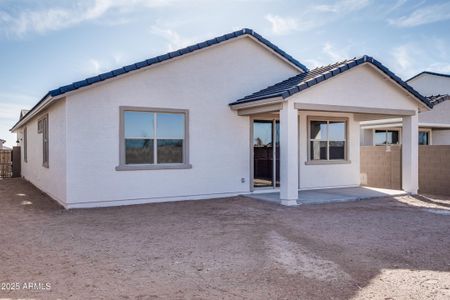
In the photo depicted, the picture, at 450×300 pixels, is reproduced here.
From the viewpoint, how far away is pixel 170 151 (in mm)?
11531

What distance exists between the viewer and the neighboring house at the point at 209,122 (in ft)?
34.1

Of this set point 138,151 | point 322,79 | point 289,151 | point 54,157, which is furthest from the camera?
point 54,157

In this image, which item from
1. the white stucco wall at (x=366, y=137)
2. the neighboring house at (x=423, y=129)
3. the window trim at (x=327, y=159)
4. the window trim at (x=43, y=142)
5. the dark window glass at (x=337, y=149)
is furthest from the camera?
the white stucco wall at (x=366, y=137)

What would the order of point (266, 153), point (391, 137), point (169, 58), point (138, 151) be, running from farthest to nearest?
point (391, 137) < point (266, 153) < point (169, 58) < point (138, 151)

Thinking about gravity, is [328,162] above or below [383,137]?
below

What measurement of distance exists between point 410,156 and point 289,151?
5044 millimetres

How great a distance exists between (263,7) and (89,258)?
8655mm

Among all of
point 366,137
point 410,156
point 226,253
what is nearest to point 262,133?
point 410,156

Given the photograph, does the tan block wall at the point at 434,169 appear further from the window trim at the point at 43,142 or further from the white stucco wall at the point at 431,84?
A: the white stucco wall at the point at 431,84

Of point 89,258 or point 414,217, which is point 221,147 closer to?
point 414,217

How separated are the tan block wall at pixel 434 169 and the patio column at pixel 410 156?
107 centimetres

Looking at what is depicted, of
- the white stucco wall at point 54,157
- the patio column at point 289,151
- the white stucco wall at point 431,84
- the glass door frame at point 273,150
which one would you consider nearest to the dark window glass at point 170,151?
the glass door frame at point 273,150

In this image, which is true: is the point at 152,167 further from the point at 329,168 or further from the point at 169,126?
the point at 329,168

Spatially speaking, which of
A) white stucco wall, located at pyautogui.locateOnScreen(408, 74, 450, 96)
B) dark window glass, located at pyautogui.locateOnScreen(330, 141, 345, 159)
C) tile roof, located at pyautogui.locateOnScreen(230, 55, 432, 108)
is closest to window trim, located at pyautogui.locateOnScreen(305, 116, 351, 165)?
dark window glass, located at pyautogui.locateOnScreen(330, 141, 345, 159)
